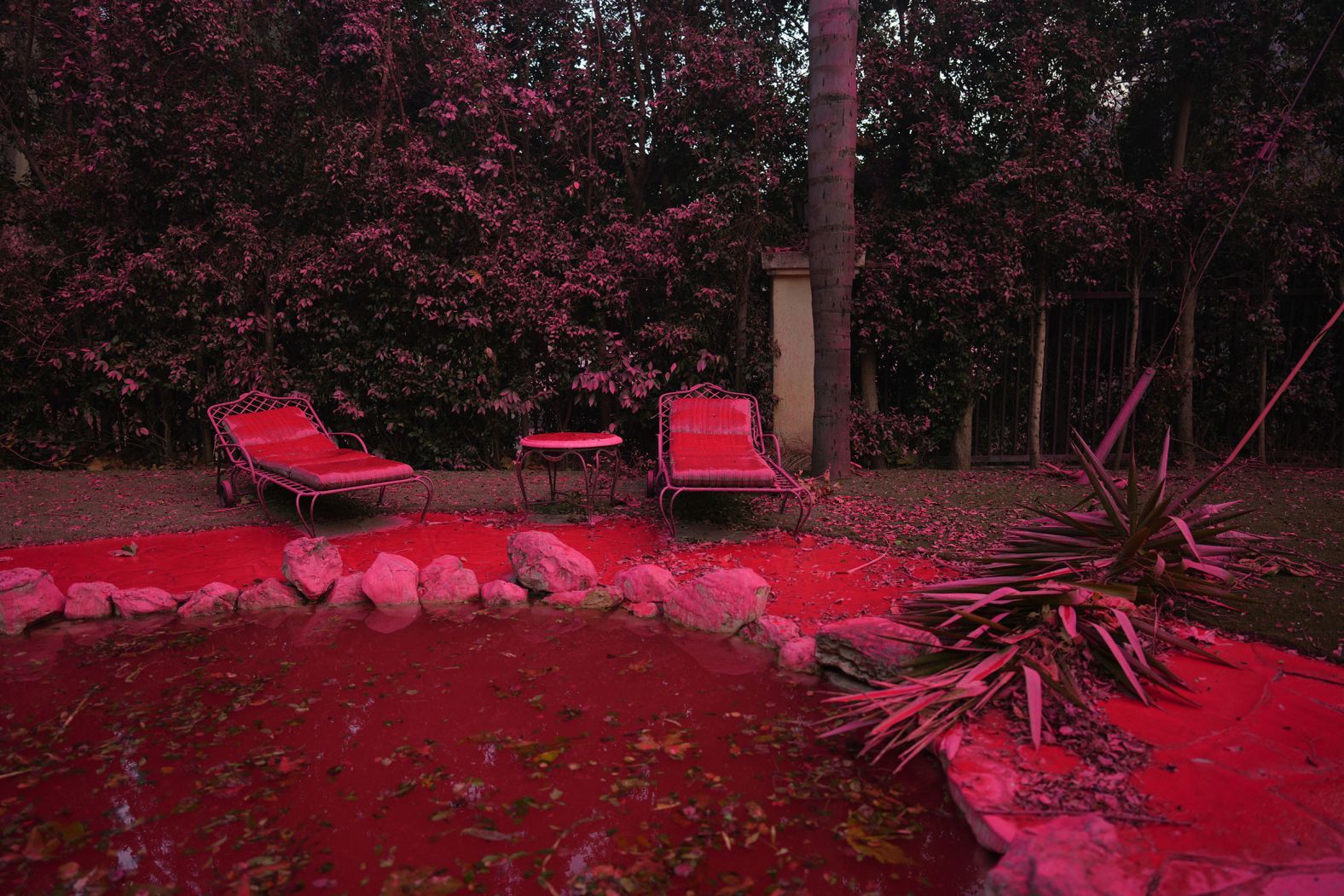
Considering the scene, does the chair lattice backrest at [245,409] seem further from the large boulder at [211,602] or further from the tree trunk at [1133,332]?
the tree trunk at [1133,332]

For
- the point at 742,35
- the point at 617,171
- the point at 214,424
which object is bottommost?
the point at 214,424

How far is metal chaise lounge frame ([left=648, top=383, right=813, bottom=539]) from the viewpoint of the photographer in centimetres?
489

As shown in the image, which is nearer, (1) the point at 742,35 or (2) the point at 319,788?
(2) the point at 319,788

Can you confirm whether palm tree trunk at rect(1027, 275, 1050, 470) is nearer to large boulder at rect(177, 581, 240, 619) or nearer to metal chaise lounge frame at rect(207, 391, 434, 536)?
metal chaise lounge frame at rect(207, 391, 434, 536)

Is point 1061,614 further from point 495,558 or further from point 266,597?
point 266,597

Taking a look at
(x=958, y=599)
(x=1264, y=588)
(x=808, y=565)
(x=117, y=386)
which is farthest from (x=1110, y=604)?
(x=117, y=386)

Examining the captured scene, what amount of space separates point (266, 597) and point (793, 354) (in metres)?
5.00

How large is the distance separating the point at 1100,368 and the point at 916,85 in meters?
3.33

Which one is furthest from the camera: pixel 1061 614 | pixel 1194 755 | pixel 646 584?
pixel 646 584

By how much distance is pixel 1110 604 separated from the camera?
2.82 meters

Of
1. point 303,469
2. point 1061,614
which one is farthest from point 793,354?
point 1061,614

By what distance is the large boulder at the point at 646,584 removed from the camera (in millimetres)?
3830

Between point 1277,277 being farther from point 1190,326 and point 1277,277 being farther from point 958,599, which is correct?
point 958,599

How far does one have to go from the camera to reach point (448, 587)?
13.2 feet
